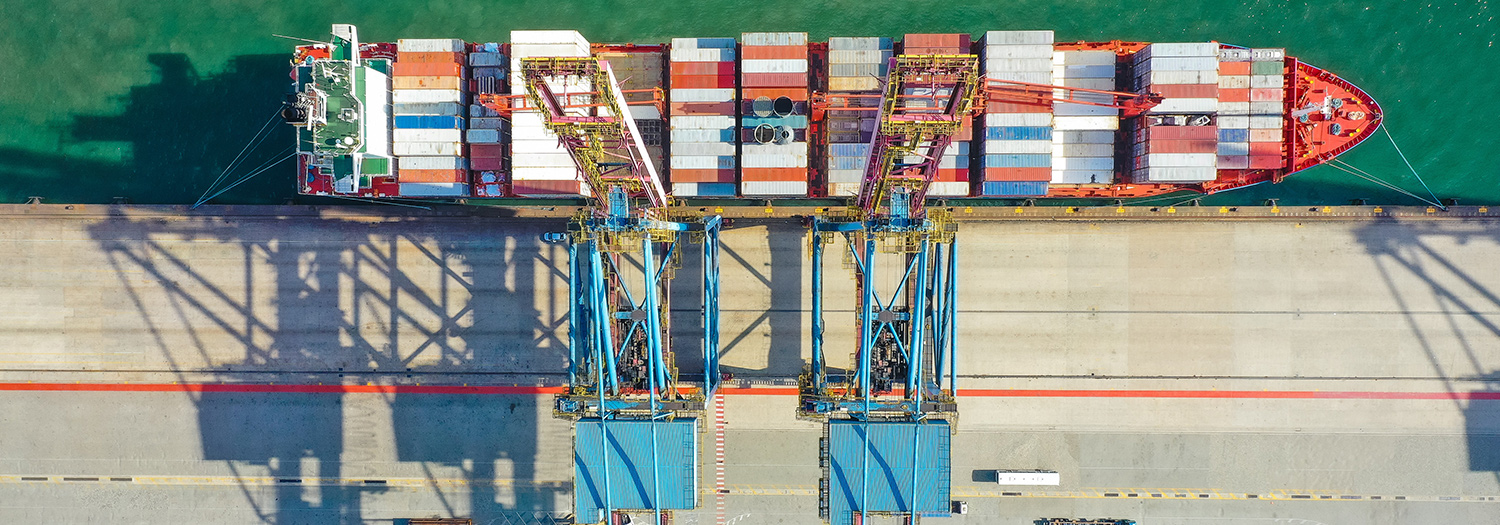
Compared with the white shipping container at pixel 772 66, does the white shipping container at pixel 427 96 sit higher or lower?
lower

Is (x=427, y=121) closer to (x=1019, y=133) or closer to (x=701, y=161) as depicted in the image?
(x=701, y=161)

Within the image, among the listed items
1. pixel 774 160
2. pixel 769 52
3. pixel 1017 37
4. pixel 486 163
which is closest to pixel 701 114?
pixel 774 160

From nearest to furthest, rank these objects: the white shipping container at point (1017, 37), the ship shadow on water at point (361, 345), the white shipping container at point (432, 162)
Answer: the white shipping container at point (1017, 37) → the white shipping container at point (432, 162) → the ship shadow on water at point (361, 345)

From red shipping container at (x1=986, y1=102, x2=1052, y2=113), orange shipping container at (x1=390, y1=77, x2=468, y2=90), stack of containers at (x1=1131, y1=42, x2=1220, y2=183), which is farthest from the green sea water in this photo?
red shipping container at (x1=986, y1=102, x2=1052, y2=113)

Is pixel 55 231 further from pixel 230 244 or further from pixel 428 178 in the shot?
pixel 428 178

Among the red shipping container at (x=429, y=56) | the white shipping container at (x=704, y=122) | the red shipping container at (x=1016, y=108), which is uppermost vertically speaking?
the red shipping container at (x=429, y=56)

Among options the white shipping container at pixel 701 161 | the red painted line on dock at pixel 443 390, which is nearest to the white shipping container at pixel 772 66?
the white shipping container at pixel 701 161

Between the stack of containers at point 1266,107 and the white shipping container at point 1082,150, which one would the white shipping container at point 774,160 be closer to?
the white shipping container at point 1082,150
